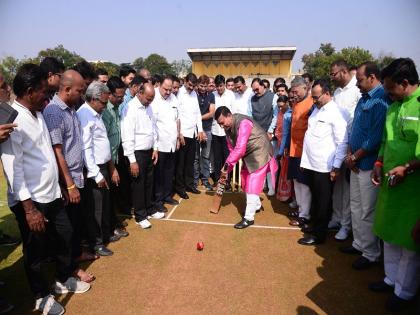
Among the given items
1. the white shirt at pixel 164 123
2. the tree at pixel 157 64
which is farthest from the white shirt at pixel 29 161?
the tree at pixel 157 64

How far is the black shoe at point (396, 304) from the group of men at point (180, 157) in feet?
0.06

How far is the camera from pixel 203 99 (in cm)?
710

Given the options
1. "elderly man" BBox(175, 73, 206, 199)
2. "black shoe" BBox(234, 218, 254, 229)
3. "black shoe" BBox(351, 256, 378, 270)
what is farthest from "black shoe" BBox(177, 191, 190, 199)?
"black shoe" BBox(351, 256, 378, 270)

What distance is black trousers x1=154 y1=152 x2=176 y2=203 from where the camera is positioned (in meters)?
5.80

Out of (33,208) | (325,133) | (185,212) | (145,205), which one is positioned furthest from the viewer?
(185,212)

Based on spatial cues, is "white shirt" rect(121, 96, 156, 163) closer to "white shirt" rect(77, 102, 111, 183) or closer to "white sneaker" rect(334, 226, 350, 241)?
"white shirt" rect(77, 102, 111, 183)

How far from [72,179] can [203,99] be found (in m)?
4.29

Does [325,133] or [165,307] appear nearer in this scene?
[165,307]

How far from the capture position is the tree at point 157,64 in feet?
240

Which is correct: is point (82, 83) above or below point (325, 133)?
above

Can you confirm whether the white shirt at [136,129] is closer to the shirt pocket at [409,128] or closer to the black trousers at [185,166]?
the black trousers at [185,166]

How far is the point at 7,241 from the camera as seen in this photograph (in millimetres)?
4473

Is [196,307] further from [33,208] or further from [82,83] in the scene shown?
[82,83]

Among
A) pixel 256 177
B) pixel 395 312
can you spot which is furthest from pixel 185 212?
pixel 395 312
